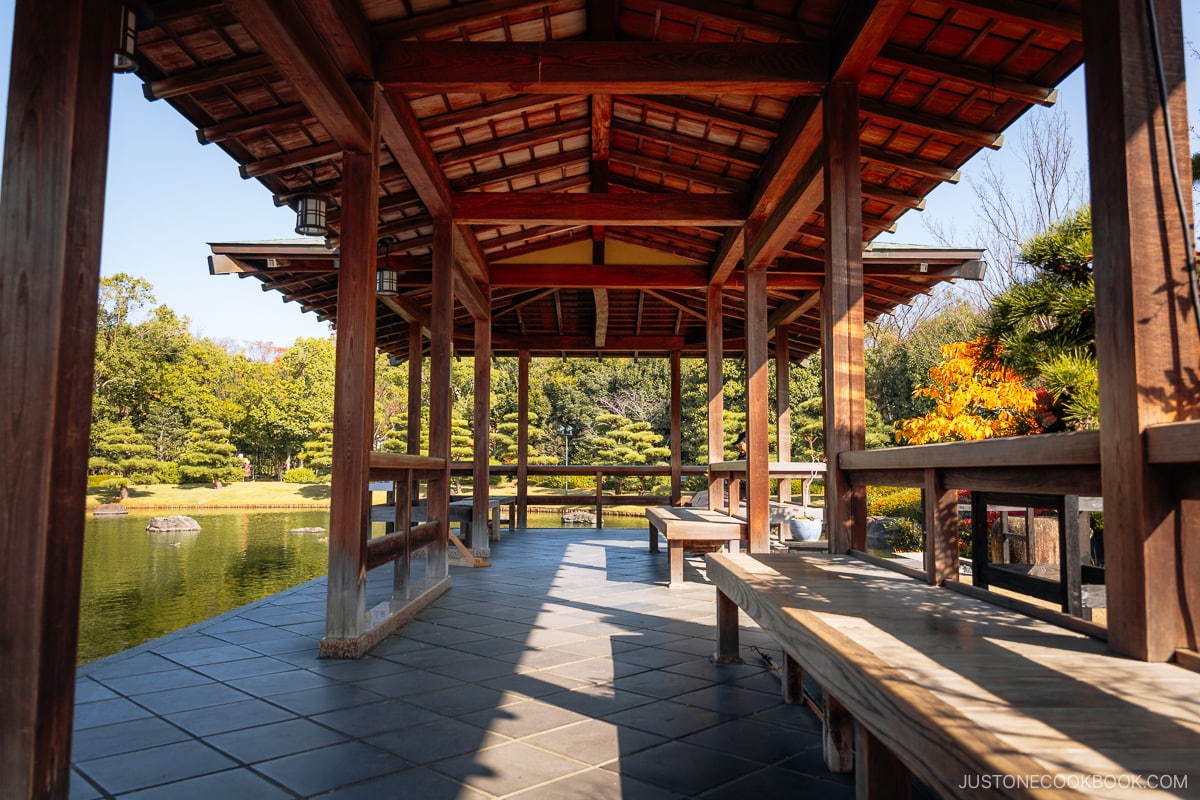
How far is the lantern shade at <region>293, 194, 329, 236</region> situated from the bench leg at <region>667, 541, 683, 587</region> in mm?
3095

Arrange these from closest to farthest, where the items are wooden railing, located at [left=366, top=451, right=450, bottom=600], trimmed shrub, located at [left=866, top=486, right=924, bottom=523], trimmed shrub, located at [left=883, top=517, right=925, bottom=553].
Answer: wooden railing, located at [left=366, top=451, right=450, bottom=600] < trimmed shrub, located at [left=883, top=517, right=925, bottom=553] < trimmed shrub, located at [left=866, top=486, right=924, bottom=523]

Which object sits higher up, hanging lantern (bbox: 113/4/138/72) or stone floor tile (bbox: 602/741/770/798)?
hanging lantern (bbox: 113/4/138/72)

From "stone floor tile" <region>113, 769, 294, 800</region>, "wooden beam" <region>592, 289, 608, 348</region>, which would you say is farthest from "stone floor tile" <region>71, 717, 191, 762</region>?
"wooden beam" <region>592, 289, 608, 348</region>

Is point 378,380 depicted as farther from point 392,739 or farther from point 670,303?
point 392,739

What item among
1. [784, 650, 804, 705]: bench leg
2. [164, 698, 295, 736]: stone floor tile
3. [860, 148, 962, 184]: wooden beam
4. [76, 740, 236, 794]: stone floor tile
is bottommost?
[164, 698, 295, 736]: stone floor tile

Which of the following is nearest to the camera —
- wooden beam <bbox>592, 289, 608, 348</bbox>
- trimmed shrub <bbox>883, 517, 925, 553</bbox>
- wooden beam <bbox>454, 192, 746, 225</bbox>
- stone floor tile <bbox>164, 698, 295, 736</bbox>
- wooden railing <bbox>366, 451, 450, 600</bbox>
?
stone floor tile <bbox>164, 698, 295, 736</bbox>

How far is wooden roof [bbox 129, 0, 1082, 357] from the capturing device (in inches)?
125

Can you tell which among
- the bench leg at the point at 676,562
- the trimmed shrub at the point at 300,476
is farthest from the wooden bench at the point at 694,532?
the trimmed shrub at the point at 300,476

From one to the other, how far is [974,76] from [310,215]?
138 inches

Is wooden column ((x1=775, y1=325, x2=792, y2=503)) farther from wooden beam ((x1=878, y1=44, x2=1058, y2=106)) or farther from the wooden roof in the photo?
wooden beam ((x1=878, y1=44, x2=1058, y2=106))

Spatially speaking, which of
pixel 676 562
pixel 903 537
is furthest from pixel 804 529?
pixel 903 537

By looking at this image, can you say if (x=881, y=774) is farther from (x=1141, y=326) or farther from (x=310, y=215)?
(x=310, y=215)

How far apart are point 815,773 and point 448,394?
3.88 m

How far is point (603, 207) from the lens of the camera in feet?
18.4
